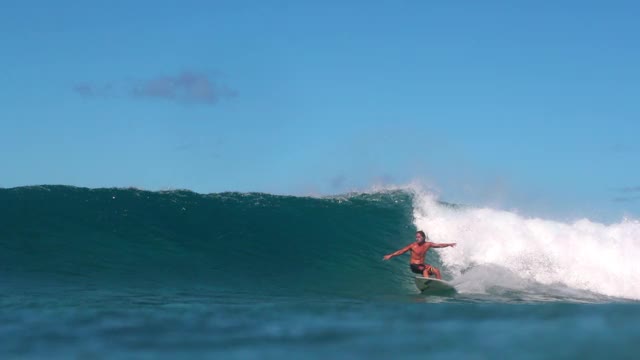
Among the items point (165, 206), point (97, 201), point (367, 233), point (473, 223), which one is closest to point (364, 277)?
point (367, 233)

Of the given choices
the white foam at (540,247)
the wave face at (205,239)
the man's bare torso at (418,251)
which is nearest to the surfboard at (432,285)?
the wave face at (205,239)

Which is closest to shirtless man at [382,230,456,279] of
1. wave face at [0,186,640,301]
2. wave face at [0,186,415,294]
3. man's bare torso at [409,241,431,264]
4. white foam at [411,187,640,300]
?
man's bare torso at [409,241,431,264]

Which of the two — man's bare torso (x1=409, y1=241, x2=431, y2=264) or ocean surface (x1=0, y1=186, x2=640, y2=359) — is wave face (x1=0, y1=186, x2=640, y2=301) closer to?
ocean surface (x1=0, y1=186, x2=640, y2=359)

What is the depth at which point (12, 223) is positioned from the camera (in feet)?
56.5

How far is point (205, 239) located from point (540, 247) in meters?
8.23

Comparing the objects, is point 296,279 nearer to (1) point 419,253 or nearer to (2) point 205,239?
(1) point 419,253

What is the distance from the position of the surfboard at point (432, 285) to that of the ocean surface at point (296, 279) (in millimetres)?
362

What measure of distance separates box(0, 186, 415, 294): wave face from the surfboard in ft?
2.33

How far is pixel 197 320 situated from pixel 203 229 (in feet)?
29.1

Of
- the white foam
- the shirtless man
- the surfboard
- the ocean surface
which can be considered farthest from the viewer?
the white foam

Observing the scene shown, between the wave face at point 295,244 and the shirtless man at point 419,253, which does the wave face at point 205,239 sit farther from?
the shirtless man at point 419,253

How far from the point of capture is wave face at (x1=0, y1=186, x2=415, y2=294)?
572 inches

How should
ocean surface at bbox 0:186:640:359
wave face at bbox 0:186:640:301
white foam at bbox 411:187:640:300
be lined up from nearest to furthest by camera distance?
ocean surface at bbox 0:186:640:359
wave face at bbox 0:186:640:301
white foam at bbox 411:187:640:300

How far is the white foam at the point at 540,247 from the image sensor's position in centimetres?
1747
